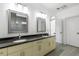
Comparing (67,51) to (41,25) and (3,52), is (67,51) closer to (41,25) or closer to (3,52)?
(41,25)

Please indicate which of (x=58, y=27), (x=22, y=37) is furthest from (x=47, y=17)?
(x=22, y=37)

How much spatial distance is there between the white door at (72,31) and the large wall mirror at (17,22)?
39.8 inches

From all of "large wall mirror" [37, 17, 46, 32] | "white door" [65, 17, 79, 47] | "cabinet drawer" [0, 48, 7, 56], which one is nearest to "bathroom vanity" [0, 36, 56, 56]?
"cabinet drawer" [0, 48, 7, 56]

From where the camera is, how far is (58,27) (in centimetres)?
214

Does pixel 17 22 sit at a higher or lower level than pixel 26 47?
higher

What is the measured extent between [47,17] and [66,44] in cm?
77

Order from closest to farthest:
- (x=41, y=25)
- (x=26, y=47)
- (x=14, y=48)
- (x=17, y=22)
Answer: (x=14, y=48) < (x=26, y=47) < (x=17, y=22) < (x=41, y=25)

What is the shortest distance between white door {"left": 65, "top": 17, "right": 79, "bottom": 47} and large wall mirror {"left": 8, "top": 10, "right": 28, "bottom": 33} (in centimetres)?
101

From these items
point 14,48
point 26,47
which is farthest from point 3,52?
point 26,47

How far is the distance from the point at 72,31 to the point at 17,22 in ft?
4.15

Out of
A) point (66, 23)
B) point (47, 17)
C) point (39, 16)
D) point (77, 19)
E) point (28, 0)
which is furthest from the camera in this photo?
point (39, 16)

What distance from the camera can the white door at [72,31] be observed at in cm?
198

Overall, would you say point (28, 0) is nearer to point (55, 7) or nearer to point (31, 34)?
point (55, 7)

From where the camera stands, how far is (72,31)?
2.06 metres
